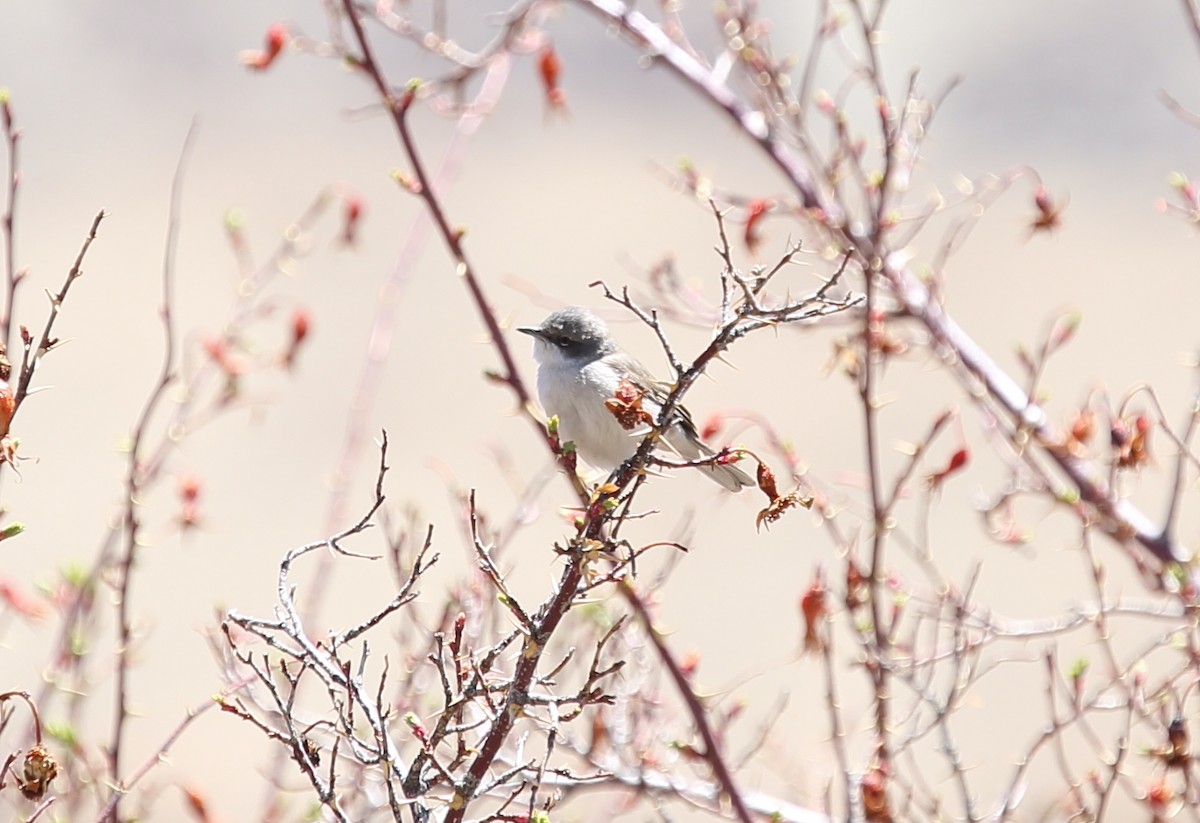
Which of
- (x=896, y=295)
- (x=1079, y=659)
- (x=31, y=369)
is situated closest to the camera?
(x=31, y=369)

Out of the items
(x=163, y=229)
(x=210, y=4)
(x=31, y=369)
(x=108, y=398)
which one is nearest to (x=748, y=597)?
(x=108, y=398)

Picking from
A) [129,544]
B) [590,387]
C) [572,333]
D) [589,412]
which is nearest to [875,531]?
[129,544]

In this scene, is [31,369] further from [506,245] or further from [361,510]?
[506,245]

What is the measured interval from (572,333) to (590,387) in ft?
1.39

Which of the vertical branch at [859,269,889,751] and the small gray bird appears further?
the small gray bird

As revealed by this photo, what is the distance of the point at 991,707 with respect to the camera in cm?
1922

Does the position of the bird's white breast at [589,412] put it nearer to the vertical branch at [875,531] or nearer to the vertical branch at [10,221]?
the vertical branch at [875,531]

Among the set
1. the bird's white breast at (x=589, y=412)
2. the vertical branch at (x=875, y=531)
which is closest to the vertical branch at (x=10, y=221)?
the vertical branch at (x=875, y=531)

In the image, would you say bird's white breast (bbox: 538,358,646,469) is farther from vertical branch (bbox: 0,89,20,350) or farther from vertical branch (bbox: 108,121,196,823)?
vertical branch (bbox: 0,89,20,350)

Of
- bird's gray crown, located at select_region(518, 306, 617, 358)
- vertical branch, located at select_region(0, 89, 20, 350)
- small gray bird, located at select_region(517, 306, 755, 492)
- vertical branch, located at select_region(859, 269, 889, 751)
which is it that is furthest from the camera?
bird's gray crown, located at select_region(518, 306, 617, 358)

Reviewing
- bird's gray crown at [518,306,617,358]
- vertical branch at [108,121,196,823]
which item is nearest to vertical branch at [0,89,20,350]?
vertical branch at [108,121,196,823]

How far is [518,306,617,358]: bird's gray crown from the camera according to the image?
5617 millimetres

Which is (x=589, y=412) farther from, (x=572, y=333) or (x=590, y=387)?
(x=572, y=333)

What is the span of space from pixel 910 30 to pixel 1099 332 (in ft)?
39.9
